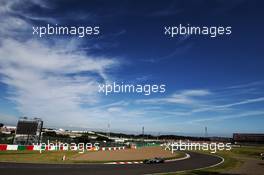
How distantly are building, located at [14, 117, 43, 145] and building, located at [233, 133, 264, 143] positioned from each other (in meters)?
116

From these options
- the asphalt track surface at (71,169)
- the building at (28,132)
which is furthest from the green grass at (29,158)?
the building at (28,132)

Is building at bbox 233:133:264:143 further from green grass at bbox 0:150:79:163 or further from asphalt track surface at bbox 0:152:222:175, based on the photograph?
asphalt track surface at bbox 0:152:222:175

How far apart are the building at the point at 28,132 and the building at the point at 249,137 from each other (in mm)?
115659

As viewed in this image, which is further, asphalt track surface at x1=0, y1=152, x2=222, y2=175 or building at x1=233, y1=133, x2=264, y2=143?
building at x1=233, y1=133, x2=264, y2=143

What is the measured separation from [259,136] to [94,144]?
103020 mm

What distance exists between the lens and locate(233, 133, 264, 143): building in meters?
154

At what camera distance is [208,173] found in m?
38.8

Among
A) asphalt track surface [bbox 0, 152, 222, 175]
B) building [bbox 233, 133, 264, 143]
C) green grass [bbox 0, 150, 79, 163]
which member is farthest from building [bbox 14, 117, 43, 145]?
building [bbox 233, 133, 264, 143]

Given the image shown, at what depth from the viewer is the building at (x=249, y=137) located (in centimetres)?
15431

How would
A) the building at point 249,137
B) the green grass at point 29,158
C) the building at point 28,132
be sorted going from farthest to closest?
the building at point 249,137 < the building at point 28,132 < the green grass at point 29,158

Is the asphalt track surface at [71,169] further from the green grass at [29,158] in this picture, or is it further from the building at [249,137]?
the building at [249,137]

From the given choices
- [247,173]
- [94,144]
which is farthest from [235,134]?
[247,173]

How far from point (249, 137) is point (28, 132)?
397ft

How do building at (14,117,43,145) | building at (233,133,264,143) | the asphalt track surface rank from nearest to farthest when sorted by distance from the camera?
the asphalt track surface, building at (14,117,43,145), building at (233,133,264,143)
